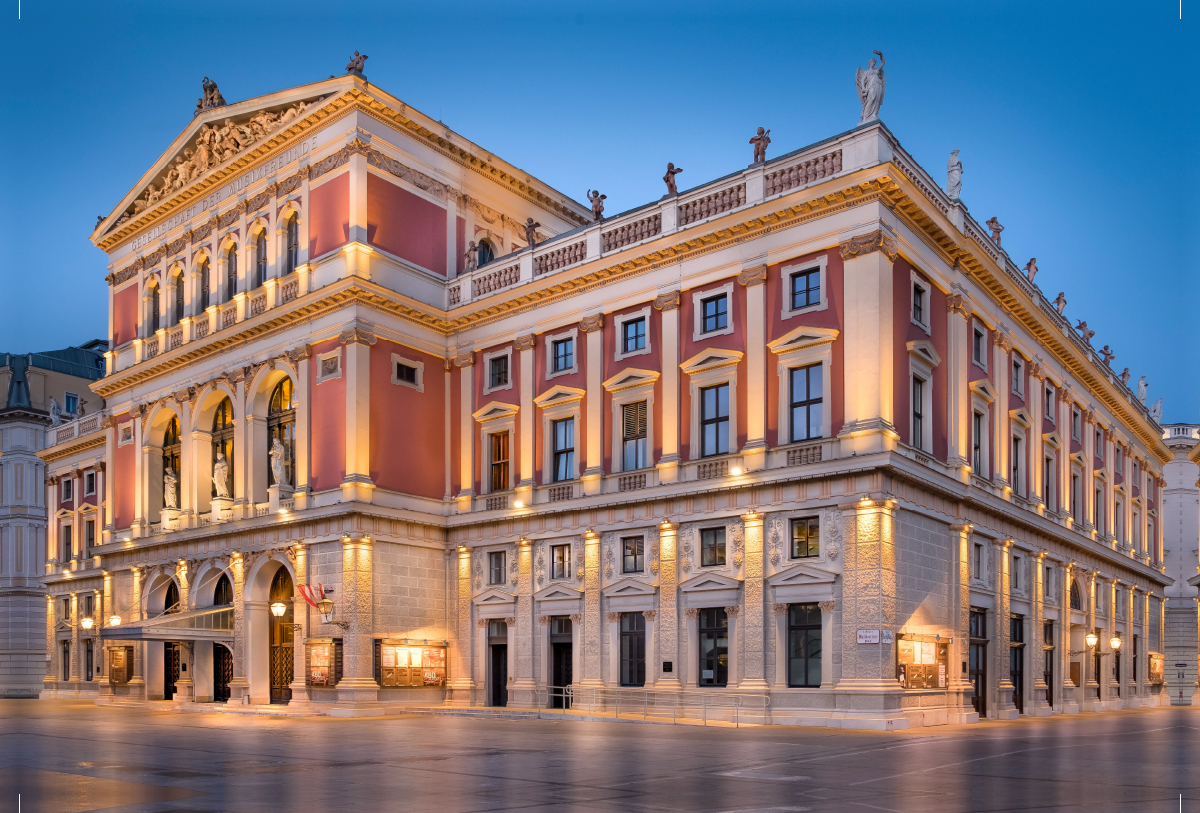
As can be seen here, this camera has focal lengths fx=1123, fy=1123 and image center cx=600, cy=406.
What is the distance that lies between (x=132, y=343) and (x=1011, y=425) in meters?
39.9

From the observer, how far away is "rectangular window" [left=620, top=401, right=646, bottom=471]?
38938mm

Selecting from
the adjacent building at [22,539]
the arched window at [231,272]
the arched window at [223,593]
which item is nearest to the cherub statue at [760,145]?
the arched window at [231,272]

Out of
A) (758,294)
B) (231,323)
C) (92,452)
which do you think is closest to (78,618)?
(92,452)

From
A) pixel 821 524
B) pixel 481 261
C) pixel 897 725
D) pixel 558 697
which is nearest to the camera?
pixel 897 725

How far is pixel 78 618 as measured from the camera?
64.8 m

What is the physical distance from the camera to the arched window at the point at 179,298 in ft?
170

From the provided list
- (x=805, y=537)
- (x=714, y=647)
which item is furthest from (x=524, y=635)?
(x=805, y=537)

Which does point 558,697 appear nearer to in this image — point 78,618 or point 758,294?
point 758,294

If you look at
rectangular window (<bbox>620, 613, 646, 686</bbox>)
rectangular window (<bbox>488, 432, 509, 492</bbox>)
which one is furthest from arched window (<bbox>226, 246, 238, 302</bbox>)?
rectangular window (<bbox>620, 613, 646, 686</bbox>)

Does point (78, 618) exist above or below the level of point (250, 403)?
below

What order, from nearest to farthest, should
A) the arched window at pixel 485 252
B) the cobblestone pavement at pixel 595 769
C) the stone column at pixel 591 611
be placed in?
the cobblestone pavement at pixel 595 769 → the stone column at pixel 591 611 → the arched window at pixel 485 252

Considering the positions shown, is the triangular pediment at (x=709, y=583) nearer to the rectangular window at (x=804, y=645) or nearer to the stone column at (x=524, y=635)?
the rectangular window at (x=804, y=645)

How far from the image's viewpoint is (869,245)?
33094 millimetres

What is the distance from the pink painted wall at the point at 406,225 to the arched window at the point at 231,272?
8.90 metres
